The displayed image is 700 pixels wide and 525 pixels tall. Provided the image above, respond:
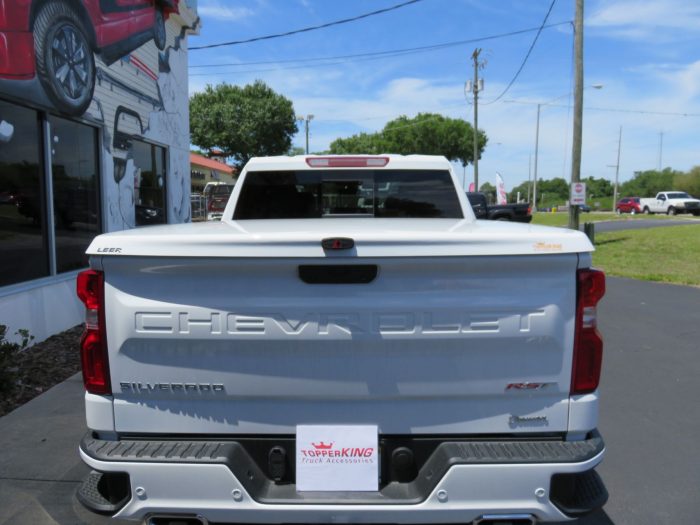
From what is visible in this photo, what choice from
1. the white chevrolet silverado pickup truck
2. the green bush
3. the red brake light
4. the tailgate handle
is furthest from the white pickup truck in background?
the tailgate handle

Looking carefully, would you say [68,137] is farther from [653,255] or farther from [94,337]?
[653,255]

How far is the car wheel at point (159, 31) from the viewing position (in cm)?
1077

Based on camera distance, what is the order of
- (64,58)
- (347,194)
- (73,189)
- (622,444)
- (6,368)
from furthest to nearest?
(73,189), (64,58), (6,368), (347,194), (622,444)

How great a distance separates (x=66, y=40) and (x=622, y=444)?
754 cm

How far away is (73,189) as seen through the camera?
7.79 meters

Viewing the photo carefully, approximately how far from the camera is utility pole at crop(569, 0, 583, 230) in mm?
15438

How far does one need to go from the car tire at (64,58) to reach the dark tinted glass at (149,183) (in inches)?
86.1

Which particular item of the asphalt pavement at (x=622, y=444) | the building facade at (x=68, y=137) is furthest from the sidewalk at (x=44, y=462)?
the building facade at (x=68, y=137)

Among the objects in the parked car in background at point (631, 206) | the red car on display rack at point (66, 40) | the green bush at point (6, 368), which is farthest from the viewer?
the parked car in background at point (631, 206)

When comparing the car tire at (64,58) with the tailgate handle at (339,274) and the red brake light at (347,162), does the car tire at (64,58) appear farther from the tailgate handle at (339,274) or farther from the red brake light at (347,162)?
the tailgate handle at (339,274)

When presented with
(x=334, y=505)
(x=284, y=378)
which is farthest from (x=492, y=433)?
(x=284, y=378)

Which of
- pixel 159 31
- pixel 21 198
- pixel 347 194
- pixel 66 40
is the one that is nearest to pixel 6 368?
pixel 21 198

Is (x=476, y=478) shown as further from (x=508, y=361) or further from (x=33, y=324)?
(x=33, y=324)

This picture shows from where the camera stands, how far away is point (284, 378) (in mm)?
2240
